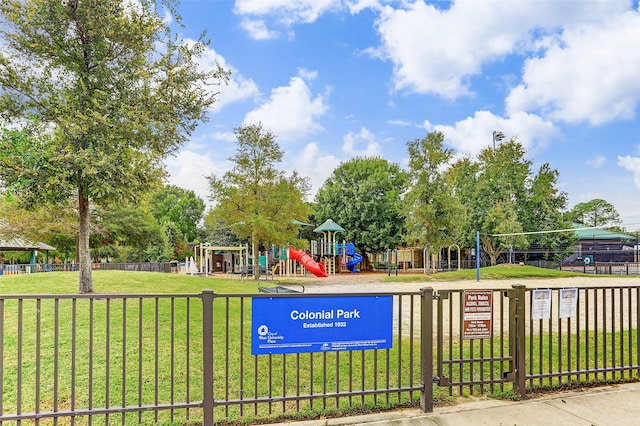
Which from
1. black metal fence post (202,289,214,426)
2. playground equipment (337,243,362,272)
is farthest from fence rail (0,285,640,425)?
playground equipment (337,243,362,272)

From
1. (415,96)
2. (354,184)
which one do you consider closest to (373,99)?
(415,96)

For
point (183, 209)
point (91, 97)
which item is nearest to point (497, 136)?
point (91, 97)

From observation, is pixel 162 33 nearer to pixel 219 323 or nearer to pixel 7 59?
pixel 7 59

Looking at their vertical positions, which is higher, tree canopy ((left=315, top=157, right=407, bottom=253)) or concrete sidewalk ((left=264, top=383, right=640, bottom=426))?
tree canopy ((left=315, top=157, right=407, bottom=253))

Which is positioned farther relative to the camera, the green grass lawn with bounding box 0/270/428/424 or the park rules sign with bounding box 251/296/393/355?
the park rules sign with bounding box 251/296/393/355

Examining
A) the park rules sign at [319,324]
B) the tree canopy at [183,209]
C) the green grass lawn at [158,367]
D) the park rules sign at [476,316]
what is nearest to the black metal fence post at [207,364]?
the green grass lawn at [158,367]

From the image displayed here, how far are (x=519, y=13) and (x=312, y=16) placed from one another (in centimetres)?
634

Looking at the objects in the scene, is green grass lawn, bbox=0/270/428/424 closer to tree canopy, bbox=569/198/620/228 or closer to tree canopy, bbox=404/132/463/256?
tree canopy, bbox=404/132/463/256

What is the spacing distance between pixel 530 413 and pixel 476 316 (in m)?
1.00

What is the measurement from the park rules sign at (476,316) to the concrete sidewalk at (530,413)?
0.69 m

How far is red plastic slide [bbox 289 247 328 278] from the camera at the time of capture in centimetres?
2608

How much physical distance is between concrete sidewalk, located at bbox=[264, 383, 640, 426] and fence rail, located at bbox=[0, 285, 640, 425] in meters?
0.19

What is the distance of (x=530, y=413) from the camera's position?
13.2ft

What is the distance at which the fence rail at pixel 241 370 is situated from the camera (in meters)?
3.70
